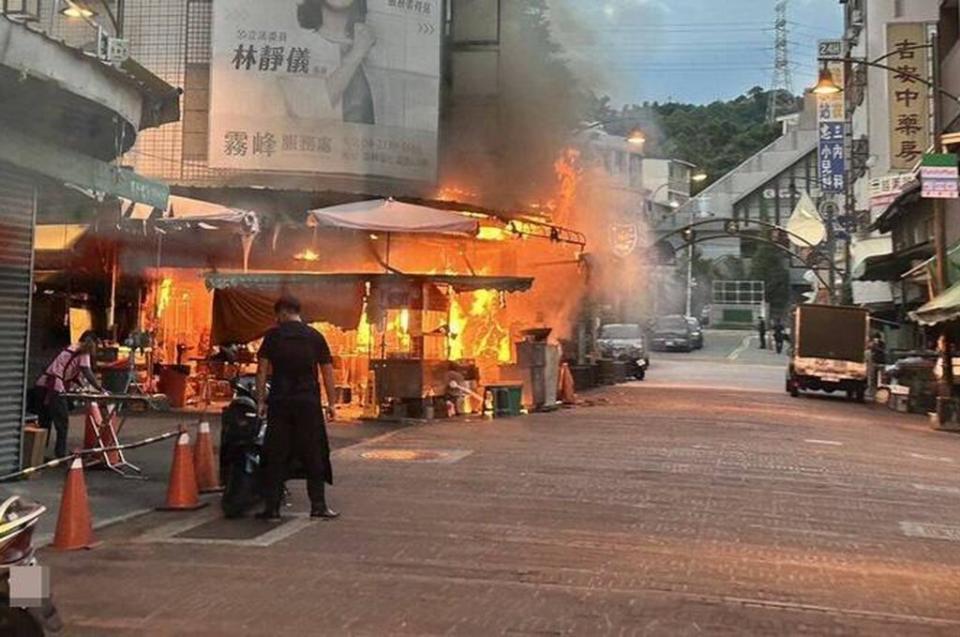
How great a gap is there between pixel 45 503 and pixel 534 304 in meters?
16.4

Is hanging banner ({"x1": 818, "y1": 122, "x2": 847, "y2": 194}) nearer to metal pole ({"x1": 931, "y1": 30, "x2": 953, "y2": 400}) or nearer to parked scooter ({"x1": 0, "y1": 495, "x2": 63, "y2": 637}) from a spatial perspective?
metal pole ({"x1": 931, "y1": 30, "x2": 953, "y2": 400})

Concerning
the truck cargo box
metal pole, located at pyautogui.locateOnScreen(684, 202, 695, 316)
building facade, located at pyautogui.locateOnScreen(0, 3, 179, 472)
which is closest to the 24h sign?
the truck cargo box

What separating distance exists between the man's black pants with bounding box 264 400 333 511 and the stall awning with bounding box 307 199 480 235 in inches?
308

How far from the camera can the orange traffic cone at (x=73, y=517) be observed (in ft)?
19.8

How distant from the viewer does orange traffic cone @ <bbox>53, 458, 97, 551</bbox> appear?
6035 millimetres

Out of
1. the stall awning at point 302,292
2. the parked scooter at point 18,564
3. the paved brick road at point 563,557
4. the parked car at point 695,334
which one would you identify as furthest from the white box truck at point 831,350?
the parked car at point 695,334

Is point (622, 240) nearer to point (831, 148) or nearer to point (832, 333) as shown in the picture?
point (832, 333)

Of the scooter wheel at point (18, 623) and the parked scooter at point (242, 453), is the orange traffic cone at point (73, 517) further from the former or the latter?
the scooter wheel at point (18, 623)

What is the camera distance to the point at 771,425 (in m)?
15.3

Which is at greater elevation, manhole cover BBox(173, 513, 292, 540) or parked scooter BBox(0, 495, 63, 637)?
parked scooter BBox(0, 495, 63, 637)

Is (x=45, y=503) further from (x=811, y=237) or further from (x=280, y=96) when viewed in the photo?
(x=811, y=237)

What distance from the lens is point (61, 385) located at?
9.63 metres

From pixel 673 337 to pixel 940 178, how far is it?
33.3 metres

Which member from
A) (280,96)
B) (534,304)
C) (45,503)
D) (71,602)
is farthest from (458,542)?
(534,304)
